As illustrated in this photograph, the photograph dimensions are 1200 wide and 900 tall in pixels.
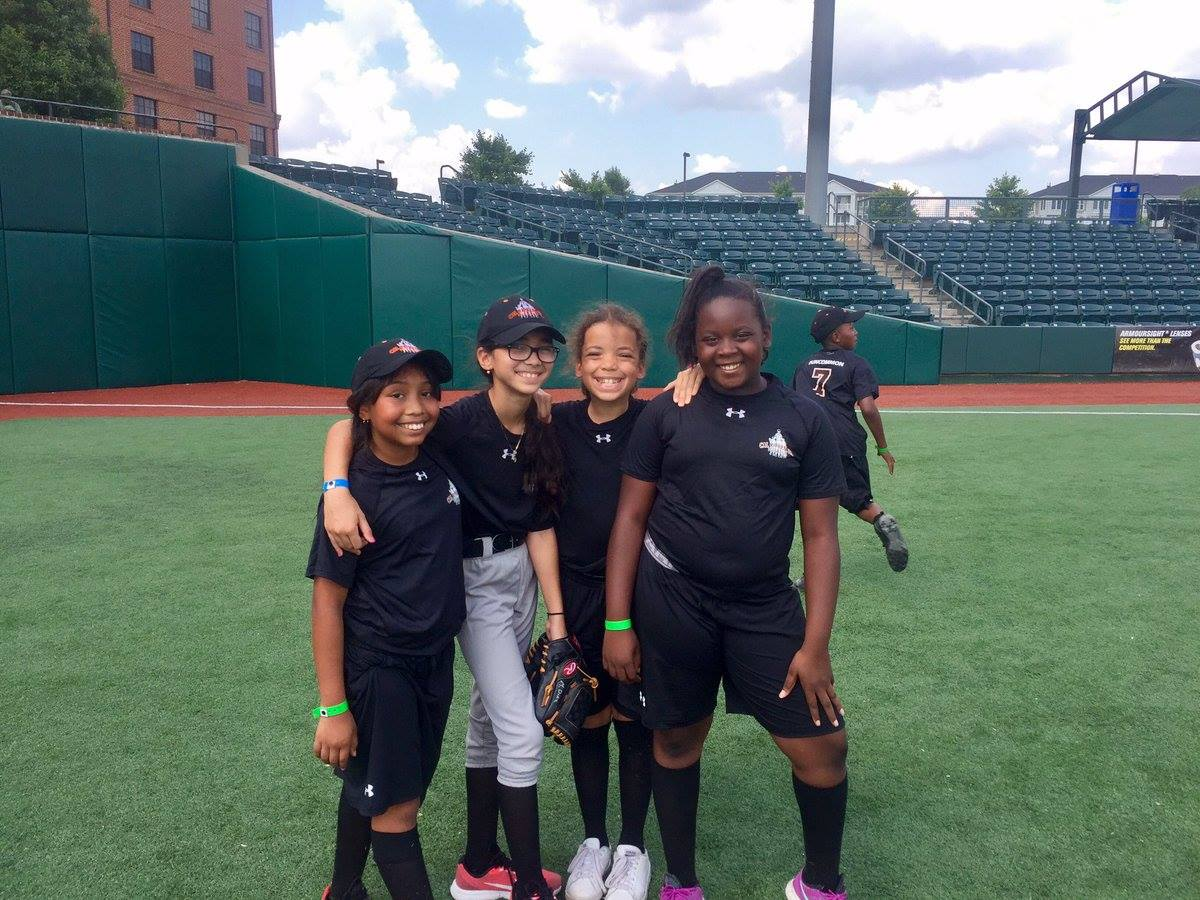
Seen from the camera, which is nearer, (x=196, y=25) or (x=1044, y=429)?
(x=1044, y=429)

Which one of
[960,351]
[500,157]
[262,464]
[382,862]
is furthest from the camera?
[500,157]

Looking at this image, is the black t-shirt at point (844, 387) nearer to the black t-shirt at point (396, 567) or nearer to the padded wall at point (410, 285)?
the black t-shirt at point (396, 567)

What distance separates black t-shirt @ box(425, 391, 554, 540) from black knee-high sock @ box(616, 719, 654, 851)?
70 centimetres

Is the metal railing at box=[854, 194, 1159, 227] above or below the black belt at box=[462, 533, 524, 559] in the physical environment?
above

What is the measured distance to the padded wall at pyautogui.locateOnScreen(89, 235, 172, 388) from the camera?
694 inches

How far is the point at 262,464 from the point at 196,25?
Result: 3468 centimetres

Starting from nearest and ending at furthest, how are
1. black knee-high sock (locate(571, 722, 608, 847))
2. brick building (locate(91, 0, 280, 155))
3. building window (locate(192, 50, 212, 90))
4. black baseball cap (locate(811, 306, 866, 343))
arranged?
black knee-high sock (locate(571, 722, 608, 847)) → black baseball cap (locate(811, 306, 866, 343)) → brick building (locate(91, 0, 280, 155)) → building window (locate(192, 50, 212, 90))

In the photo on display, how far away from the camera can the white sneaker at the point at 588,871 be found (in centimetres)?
263

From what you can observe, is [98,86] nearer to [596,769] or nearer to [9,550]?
[9,550]

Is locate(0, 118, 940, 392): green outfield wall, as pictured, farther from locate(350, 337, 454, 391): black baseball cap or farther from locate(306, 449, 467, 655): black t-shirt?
locate(306, 449, 467, 655): black t-shirt

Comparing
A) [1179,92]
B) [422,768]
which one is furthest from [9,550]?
[1179,92]

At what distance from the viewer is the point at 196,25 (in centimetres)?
3694

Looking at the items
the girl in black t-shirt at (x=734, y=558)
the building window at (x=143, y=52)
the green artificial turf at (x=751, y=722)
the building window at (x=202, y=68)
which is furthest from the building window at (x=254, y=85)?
the girl in black t-shirt at (x=734, y=558)

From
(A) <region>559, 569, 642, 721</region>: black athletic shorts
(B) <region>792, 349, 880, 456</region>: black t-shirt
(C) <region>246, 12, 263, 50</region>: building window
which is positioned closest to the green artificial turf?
(A) <region>559, 569, 642, 721</region>: black athletic shorts
